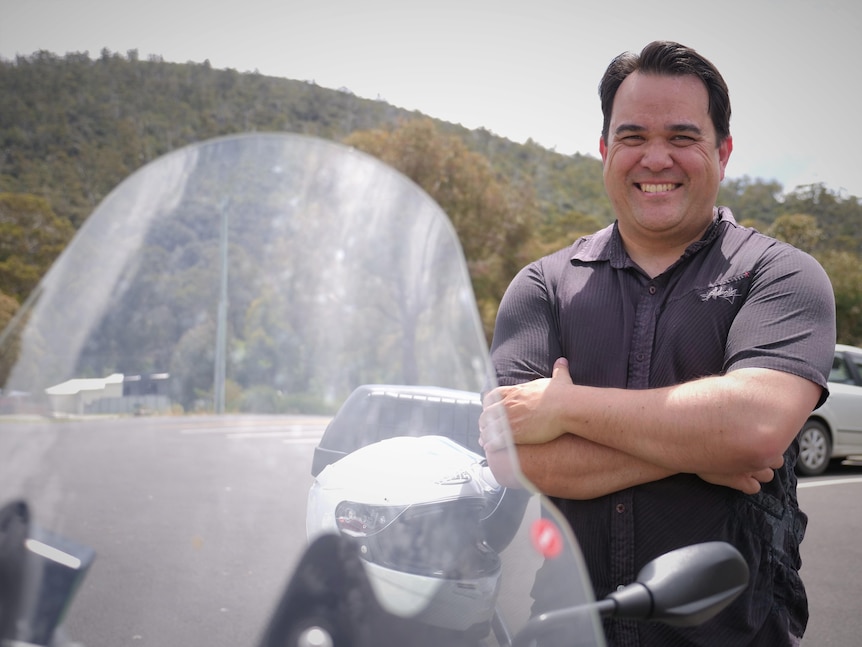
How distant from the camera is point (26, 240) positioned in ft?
3.53

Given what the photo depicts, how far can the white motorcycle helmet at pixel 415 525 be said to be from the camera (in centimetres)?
86

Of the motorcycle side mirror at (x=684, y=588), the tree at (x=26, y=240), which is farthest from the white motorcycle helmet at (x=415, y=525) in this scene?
the tree at (x=26, y=240)

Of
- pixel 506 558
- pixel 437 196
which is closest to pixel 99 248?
pixel 506 558

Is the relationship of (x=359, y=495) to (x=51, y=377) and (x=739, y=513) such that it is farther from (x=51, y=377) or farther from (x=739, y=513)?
(x=739, y=513)

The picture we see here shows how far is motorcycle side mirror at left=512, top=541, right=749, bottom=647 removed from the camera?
2.94 feet

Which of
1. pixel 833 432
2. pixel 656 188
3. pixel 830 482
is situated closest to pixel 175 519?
pixel 656 188

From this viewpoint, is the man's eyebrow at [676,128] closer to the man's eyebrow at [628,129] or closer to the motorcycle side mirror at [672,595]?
the man's eyebrow at [628,129]

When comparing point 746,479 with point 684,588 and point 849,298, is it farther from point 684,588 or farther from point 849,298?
point 849,298

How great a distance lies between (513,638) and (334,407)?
14.7 inches

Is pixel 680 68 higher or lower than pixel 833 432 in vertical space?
higher

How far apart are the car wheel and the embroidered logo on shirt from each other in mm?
6690

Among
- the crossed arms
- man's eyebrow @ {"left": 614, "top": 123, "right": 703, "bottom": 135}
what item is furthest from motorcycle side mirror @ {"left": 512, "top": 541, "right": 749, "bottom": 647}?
man's eyebrow @ {"left": 614, "top": 123, "right": 703, "bottom": 135}

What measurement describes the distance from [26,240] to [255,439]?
0.48 meters

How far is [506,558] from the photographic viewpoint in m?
0.96
